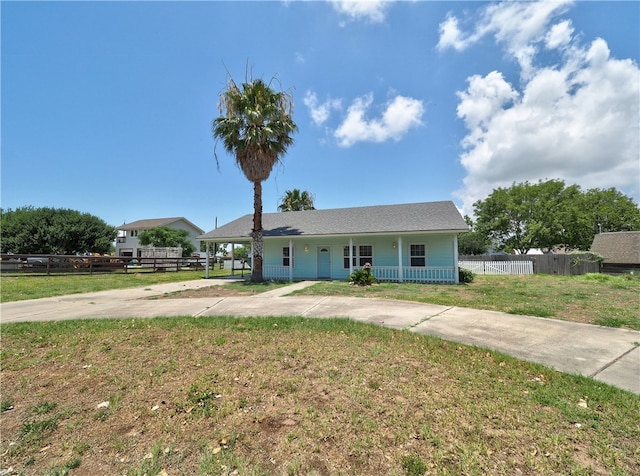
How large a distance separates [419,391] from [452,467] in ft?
3.82

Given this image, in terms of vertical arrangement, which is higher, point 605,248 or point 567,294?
point 605,248

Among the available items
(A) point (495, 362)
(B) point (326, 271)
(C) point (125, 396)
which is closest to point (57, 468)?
(C) point (125, 396)

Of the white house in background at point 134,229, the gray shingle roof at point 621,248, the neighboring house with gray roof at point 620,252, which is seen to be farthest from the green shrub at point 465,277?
the white house in background at point 134,229

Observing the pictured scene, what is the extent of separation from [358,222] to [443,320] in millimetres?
10881

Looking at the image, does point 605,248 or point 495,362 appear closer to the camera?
point 495,362

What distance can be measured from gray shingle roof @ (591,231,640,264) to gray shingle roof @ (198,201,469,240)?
15537 mm

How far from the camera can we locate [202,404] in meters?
3.29

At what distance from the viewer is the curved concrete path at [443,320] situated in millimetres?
4379

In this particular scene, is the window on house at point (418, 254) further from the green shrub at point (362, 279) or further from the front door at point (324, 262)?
the front door at point (324, 262)

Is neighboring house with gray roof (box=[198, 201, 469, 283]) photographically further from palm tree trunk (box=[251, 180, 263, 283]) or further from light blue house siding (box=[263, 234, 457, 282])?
palm tree trunk (box=[251, 180, 263, 283])

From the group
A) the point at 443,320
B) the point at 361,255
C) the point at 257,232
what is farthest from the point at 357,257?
the point at 443,320

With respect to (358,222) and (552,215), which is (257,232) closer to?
(358,222)

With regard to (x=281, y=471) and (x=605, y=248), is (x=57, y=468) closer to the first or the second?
(x=281, y=471)

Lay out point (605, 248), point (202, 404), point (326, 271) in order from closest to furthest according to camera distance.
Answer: point (202, 404)
point (326, 271)
point (605, 248)
